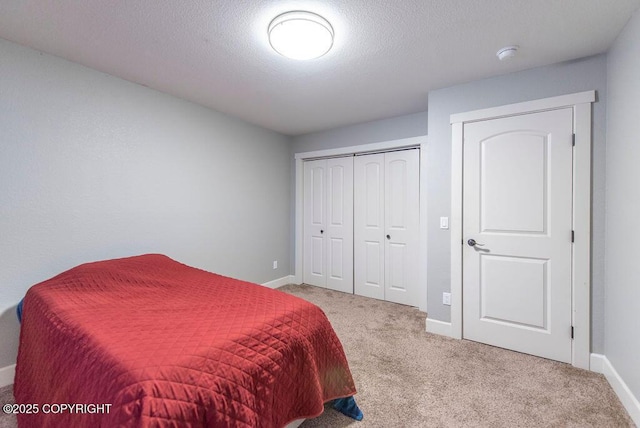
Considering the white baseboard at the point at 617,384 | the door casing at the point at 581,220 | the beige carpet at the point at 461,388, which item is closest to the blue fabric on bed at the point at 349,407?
the beige carpet at the point at 461,388

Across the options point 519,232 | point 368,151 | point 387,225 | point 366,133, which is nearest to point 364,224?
point 387,225

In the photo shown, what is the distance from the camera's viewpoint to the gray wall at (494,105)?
1.99m

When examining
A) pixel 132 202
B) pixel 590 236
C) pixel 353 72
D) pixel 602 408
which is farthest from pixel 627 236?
pixel 132 202

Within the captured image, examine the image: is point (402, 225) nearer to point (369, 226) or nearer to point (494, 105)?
point (369, 226)

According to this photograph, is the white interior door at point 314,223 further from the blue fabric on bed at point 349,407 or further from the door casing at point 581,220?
the door casing at point 581,220

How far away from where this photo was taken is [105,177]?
230 cm

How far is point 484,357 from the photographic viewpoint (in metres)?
2.18

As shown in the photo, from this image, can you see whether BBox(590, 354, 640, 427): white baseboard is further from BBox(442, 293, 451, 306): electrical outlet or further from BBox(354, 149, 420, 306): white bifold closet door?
BBox(354, 149, 420, 306): white bifold closet door

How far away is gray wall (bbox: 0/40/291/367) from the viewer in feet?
6.17

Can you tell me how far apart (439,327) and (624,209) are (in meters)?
1.62

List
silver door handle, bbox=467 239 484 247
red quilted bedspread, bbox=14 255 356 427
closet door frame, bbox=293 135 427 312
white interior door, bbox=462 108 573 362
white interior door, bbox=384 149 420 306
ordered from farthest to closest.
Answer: white interior door, bbox=384 149 420 306 → closet door frame, bbox=293 135 427 312 → silver door handle, bbox=467 239 484 247 → white interior door, bbox=462 108 573 362 → red quilted bedspread, bbox=14 255 356 427

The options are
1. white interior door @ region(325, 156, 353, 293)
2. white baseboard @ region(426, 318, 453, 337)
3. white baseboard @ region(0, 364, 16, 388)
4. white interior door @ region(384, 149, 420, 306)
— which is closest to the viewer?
white baseboard @ region(0, 364, 16, 388)

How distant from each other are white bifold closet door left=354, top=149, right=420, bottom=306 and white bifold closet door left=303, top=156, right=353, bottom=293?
0.45ft

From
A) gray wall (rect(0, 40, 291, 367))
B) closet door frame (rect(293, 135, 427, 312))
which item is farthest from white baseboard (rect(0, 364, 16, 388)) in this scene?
closet door frame (rect(293, 135, 427, 312))
